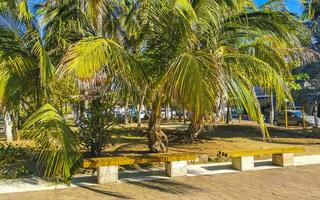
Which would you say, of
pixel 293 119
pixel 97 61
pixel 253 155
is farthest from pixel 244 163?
pixel 293 119

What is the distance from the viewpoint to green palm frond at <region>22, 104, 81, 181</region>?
668cm

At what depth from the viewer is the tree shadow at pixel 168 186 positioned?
7.30m

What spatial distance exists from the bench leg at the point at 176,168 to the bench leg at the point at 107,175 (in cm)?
122

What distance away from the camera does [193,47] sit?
8.39 meters

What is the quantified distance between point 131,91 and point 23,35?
279 cm

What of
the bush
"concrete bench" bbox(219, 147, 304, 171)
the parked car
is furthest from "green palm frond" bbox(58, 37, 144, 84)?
the parked car

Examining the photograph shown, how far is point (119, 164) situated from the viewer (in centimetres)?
809

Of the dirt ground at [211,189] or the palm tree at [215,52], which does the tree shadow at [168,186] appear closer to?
the dirt ground at [211,189]

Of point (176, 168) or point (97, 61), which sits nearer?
point (97, 61)

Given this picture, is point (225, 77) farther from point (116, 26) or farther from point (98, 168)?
point (116, 26)

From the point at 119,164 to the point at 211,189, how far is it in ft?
6.44

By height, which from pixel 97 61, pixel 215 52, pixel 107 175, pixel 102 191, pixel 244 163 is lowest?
pixel 102 191

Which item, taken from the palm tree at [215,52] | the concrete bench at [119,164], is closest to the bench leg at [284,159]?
the palm tree at [215,52]

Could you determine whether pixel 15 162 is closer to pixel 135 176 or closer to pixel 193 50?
pixel 135 176
